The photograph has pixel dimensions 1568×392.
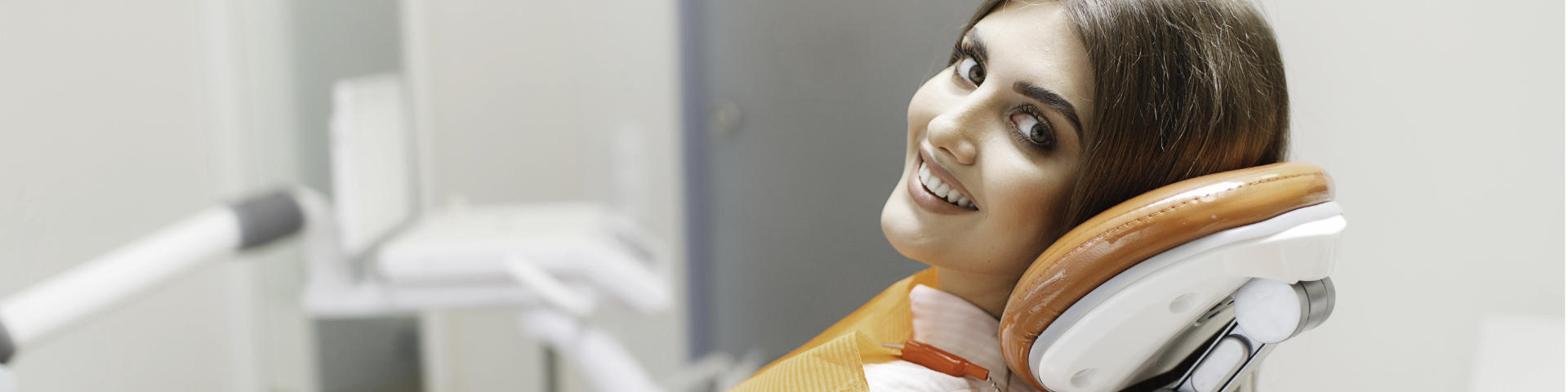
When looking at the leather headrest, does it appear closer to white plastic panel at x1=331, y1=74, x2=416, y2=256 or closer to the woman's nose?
the woman's nose

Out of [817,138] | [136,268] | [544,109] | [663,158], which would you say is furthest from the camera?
[544,109]

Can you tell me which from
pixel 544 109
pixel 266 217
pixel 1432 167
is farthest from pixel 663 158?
pixel 1432 167

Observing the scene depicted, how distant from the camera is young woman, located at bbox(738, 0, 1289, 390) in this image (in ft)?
1.43

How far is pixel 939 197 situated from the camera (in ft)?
1.56

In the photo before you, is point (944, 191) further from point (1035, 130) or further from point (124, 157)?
point (124, 157)

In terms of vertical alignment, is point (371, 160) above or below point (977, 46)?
below

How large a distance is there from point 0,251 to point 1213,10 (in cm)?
89

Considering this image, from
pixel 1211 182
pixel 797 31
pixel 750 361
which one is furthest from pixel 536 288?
pixel 1211 182

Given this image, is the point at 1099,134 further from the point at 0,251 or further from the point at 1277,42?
the point at 0,251

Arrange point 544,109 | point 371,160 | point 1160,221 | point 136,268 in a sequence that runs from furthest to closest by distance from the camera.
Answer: point 544,109 → point 371,160 → point 136,268 → point 1160,221

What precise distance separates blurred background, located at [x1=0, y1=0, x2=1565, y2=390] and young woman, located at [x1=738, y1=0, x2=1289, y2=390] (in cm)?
8

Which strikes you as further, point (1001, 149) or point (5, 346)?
point (5, 346)

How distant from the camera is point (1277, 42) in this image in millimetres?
485

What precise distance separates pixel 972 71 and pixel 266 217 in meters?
0.92
